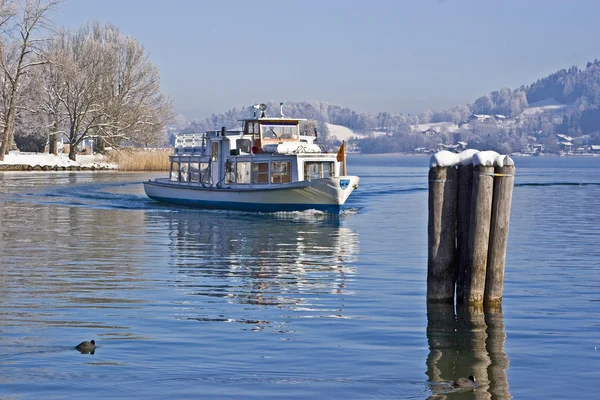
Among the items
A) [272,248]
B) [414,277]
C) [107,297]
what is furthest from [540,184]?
[107,297]

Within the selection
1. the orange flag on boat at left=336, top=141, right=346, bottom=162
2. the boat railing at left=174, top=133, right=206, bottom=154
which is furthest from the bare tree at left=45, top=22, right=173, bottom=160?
the orange flag on boat at left=336, top=141, right=346, bottom=162

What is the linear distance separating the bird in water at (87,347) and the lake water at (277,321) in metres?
0.08

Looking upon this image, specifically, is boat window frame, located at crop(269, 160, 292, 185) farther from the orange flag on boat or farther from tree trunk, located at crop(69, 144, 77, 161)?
tree trunk, located at crop(69, 144, 77, 161)

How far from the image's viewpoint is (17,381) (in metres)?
11.1

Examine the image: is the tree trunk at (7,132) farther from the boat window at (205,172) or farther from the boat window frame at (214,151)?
the boat window frame at (214,151)

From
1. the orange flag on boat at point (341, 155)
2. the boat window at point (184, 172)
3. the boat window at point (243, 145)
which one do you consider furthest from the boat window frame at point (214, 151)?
the orange flag on boat at point (341, 155)

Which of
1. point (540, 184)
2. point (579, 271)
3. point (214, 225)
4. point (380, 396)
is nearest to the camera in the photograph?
point (380, 396)

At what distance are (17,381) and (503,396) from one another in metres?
5.68

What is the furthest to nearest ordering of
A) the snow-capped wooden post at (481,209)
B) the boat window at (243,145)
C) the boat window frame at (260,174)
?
the boat window at (243,145), the boat window frame at (260,174), the snow-capped wooden post at (481,209)

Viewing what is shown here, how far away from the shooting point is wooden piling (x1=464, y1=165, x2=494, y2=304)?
13836 mm

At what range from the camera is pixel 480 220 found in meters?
13.9

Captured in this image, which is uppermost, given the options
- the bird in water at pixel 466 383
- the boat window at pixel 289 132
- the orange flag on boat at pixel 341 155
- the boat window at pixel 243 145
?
the boat window at pixel 289 132

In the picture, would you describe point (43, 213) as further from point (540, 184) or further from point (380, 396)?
point (540, 184)

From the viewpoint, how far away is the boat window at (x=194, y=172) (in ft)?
148
